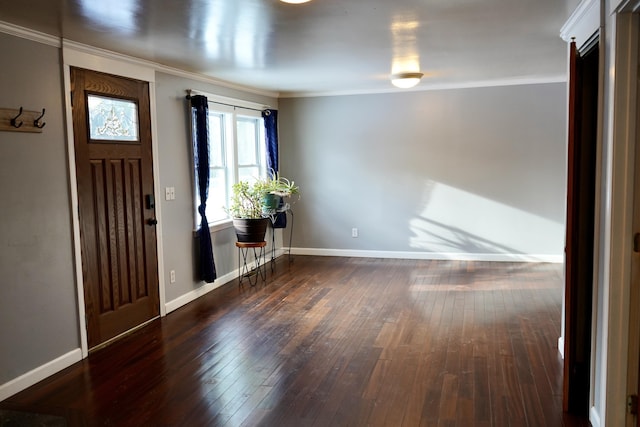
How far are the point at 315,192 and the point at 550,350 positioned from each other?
419 cm

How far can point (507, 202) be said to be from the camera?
21.7 ft

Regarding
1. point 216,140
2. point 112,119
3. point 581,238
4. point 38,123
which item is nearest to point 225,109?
point 216,140

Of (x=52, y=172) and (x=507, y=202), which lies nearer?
(x=52, y=172)

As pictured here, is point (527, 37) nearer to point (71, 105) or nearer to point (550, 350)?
point (550, 350)

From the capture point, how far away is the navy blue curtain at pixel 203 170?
16.9 ft

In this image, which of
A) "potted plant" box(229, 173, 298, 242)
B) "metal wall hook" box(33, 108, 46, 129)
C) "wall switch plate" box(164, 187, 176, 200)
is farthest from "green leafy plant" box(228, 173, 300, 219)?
"metal wall hook" box(33, 108, 46, 129)

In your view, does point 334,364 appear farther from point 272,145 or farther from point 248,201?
point 272,145

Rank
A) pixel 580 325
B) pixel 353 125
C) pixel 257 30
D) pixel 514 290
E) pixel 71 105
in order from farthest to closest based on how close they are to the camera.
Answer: pixel 353 125 < pixel 514 290 < pixel 71 105 < pixel 257 30 < pixel 580 325

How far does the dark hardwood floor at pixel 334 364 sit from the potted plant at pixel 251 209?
2.11 feet

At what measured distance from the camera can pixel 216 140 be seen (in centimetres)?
589

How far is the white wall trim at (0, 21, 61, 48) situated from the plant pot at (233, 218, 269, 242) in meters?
2.64

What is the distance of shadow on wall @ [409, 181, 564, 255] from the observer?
258 inches

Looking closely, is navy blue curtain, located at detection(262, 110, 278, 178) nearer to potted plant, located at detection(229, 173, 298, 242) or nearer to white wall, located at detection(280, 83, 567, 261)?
white wall, located at detection(280, 83, 567, 261)

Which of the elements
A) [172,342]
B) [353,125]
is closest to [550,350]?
[172,342]
